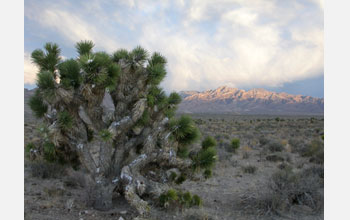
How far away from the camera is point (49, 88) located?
5738mm

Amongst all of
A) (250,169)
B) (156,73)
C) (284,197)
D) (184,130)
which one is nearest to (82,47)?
(156,73)

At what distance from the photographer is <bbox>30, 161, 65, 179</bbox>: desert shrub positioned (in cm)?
941

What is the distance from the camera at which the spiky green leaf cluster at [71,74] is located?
239 inches

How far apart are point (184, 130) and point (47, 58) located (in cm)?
427

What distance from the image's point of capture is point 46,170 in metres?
9.50

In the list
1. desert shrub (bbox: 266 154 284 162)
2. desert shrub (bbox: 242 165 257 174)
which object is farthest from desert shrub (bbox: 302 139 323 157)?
desert shrub (bbox: 242 165 257 174)

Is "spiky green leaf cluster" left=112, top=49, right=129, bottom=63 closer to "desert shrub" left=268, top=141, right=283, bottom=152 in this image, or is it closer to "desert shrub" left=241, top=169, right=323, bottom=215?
"desert shrub" left=241, top=169, right=323, bottom=215

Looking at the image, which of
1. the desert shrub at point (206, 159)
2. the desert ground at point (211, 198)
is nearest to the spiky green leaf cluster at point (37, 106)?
the desert ground at point (211, 198)

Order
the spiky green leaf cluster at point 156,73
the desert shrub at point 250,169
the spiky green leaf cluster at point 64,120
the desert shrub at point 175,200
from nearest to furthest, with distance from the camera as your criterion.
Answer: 1. the spiky green leaf cluster at point 64,120
2. the desert shrub at point 175,200
3. the spiky green leaf cluster at point 156,73
4. the desert shrub at point 250,169

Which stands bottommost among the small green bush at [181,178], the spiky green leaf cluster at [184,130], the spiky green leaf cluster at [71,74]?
the small green bush at [181,178]

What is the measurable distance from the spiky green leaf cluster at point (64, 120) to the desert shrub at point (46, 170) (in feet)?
14.3

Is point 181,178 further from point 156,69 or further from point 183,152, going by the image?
point 156,69

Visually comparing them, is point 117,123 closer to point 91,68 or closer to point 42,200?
point 91,68

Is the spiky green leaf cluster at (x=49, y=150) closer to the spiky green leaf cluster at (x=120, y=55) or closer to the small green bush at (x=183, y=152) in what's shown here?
the spiky green leaf cluster at (x=120, y=55)
